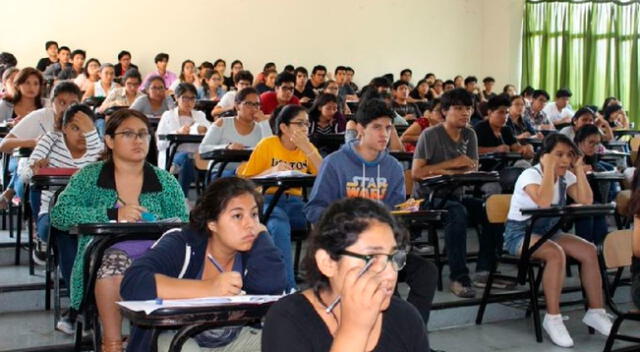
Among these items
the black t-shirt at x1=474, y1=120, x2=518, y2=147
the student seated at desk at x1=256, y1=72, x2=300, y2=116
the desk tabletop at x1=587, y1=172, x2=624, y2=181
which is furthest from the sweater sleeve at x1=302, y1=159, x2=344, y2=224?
the student seated at desk at x1=256, y1=72, x2=300, y2=116

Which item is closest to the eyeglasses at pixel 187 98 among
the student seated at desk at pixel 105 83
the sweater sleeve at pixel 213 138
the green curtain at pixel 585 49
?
the sweater sleeve at pixel 213 138

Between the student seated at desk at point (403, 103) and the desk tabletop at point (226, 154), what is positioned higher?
the student seated at desk at point (403, 103)

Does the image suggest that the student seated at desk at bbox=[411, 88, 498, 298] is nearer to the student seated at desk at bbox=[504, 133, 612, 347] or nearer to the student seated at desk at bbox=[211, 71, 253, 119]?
the student seated at desk at bbox=[504, 133, 612, 347]

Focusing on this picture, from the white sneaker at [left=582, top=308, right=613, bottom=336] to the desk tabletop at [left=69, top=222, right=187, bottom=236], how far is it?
8.77 feet

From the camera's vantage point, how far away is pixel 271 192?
4496 millimetres

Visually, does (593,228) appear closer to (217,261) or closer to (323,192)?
(323,192)

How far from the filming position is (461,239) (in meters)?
4.76

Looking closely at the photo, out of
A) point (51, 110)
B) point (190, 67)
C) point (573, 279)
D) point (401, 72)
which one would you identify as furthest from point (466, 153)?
point (401, 72)

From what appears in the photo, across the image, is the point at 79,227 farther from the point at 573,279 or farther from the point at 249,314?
the point at 573,279

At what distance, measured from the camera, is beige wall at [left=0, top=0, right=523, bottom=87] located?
1124 centimetres

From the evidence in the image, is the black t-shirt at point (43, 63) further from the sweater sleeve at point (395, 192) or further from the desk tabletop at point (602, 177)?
the sweater sleeve at point (395, 192)

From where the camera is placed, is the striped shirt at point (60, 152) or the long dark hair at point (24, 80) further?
the long dark hair at point (24, 80)

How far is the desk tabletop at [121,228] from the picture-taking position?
2762 millimetres

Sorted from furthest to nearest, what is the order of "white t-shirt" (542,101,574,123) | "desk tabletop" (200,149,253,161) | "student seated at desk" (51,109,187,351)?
"white t-shirt" (542,101,574,123)
"desk tabletop" (200,149,253,161)
"student seated at desk" (51,109,187,351)
